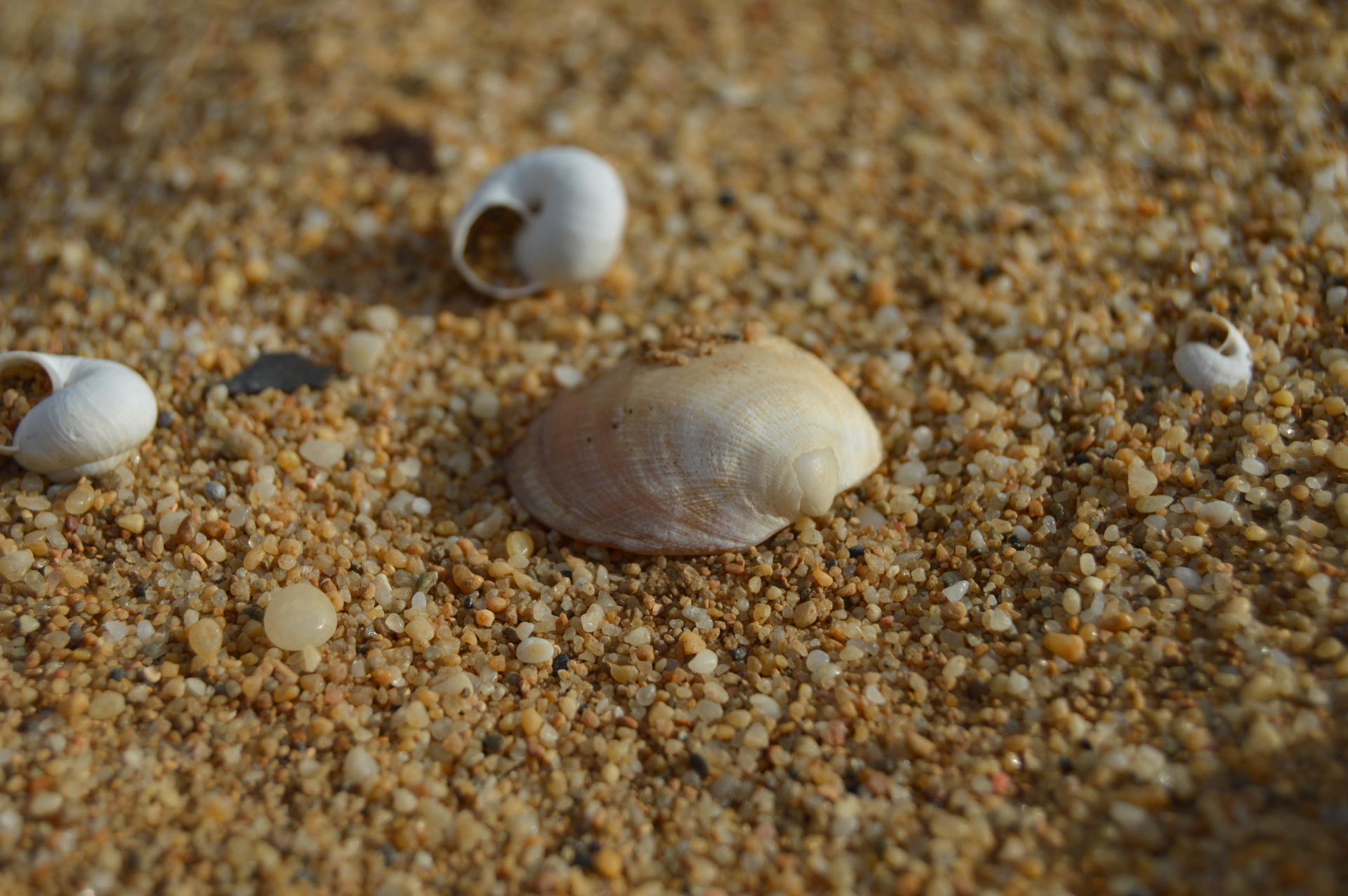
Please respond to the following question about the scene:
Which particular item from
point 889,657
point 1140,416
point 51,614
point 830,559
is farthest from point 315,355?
point 1140,416

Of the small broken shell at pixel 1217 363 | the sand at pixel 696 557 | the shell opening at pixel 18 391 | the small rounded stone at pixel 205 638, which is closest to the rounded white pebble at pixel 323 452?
the sand at pixel 696 557

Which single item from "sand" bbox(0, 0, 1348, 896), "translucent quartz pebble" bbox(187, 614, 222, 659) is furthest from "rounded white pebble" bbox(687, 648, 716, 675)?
"translucent quartz pebble" bbox(187, 614, 222, 659)

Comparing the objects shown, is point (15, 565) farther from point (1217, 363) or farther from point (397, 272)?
point (1217, 363)

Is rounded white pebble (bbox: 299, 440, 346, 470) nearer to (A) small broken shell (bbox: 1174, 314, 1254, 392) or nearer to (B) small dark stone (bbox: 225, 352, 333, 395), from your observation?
(B) small dark stone (bbox: 225, 352, 333, 395)

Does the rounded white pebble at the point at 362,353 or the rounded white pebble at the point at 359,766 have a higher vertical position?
the rounded white pebble at the point at 362,353

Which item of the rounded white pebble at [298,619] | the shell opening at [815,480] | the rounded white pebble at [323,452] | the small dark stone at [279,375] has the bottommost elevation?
the rounded white pebble at [298,619]

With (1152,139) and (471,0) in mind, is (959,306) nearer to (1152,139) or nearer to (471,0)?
(1152,139)

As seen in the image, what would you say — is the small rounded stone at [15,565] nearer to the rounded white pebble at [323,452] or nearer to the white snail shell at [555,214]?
the rounded white pebble at [323,452]

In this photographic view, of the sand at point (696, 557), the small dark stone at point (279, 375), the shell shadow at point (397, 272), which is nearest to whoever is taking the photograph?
the sand at point (696, 557)
